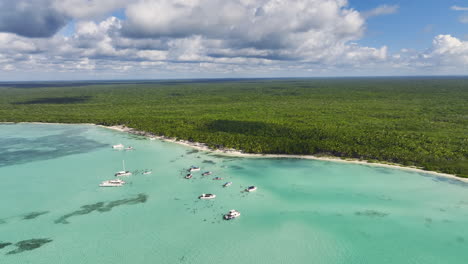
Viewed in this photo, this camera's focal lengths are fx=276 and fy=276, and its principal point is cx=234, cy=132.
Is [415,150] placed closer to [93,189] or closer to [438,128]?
[438,128]

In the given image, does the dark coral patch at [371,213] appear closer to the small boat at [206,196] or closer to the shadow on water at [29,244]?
the small boat at [206,196]

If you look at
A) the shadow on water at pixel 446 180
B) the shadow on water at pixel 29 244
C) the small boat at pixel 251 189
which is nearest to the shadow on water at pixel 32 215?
the shadow on water at pixel 29 244

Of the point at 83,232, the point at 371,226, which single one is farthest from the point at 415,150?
the point at 83,232

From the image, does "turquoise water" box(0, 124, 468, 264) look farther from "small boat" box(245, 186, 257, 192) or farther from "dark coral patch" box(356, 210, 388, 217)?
"small boat" box(245, 186, 257, 192)

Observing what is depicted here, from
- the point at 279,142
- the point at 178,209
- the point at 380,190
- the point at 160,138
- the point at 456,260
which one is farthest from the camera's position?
the point at 160,138

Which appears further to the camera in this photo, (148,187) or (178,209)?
A: (148,187)

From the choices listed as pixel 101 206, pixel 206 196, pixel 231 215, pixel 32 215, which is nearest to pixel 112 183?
pixel 101 206

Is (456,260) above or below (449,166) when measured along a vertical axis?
below

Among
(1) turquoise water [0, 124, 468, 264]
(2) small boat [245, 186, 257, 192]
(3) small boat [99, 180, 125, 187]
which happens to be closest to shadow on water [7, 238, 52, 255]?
(1) turquoise water [0, 124, 468, 264]
